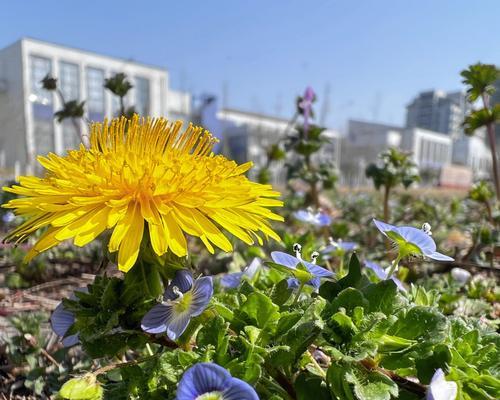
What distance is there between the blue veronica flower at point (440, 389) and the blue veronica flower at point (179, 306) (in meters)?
0.34

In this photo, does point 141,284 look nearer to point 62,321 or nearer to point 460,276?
point 62,321

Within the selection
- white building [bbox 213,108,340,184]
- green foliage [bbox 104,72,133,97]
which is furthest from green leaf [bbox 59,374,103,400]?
white building [bbox 213,108,340,184]

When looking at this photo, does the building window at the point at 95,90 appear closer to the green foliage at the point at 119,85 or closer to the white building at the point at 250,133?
the white building at the point at 250,133

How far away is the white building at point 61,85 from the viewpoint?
28611 millimetres

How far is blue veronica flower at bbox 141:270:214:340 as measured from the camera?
0.69 metres

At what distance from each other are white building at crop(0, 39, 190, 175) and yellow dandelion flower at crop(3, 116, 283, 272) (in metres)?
26.2

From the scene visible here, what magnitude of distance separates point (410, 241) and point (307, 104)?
2.14 meters

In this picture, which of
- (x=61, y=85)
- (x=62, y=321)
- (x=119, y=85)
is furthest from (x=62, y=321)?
(x=61, y=85)

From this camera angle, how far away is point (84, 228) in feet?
2.43

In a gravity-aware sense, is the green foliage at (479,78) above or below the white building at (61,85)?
below

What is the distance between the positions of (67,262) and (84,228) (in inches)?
78.9

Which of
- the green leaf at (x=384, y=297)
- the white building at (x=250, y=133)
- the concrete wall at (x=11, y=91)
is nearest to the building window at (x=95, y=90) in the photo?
the concrete wall at (x=11, y=91)

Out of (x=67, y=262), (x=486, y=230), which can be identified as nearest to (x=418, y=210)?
(x=486, y=230)

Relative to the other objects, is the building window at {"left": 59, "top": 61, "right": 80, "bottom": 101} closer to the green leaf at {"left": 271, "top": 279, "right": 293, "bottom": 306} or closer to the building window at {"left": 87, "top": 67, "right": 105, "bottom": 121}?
the building window at {"left": 87, "top": 67, "right": 105, "bottom": 121}
